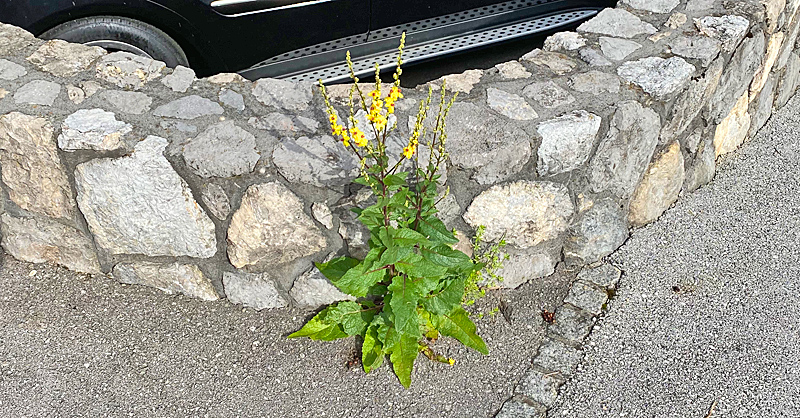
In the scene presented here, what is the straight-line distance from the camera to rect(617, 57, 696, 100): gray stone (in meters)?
3.14

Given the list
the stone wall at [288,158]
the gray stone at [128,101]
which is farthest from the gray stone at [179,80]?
the gray stone at [128,101]

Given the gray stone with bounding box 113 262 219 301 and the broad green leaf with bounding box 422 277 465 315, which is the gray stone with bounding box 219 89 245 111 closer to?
the gray stone with bounding box 113 262 219 301

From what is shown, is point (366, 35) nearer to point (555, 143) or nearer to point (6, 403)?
point (555, 143)

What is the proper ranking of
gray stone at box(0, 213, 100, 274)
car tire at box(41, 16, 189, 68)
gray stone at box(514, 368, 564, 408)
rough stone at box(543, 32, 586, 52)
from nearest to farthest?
gray stone at box(514, 368, 564, 408) → gray stone at box(0, 213, 100, 274) → rough stone at box(543, 32, 586, 52) → car tire at box(41, 16, 189, 68)

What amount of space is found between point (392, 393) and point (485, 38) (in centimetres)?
253

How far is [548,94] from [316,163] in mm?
1010

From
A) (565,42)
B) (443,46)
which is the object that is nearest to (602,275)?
(565,42)

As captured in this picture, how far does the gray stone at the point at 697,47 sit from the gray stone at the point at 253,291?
200 cm

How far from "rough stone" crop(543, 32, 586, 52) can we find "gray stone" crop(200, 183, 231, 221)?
63.6 inches

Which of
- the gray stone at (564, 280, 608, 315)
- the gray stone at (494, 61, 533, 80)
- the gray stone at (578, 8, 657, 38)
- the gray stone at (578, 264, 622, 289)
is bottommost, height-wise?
the gray stone at (564, 280, 608, 315)

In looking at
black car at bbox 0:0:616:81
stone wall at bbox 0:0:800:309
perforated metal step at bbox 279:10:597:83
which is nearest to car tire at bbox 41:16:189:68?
black car at bbox 0:0:616:81

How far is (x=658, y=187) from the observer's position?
3.53 m

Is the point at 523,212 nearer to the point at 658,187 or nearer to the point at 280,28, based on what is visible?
the point at 658,187

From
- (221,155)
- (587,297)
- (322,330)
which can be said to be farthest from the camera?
(587,297)
